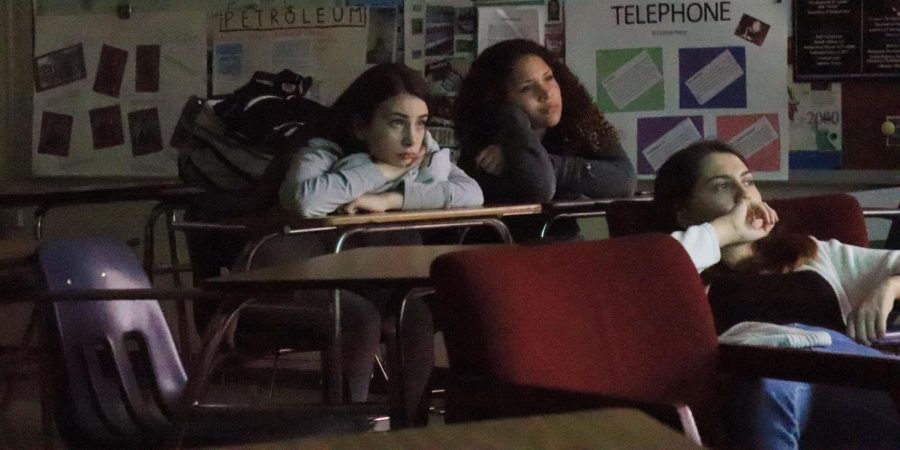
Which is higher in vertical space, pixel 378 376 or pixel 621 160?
pixel 621 160

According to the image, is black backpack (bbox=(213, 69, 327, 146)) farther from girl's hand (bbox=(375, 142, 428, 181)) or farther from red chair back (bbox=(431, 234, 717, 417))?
red chair back (bbox=(431, 234, 717, 417))

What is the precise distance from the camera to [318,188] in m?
2.95

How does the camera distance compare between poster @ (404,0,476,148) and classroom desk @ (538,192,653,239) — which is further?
poster @ (404,0,476,148)

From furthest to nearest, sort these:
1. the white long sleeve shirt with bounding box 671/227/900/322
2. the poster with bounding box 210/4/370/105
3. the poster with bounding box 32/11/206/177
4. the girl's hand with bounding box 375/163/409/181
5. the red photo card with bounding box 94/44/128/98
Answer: the red photo card with bounding box 94/44/128/98 < the poster with bounding box 32/11/206/177 < the poster with bounding box 210/4/370/105 < the girl's hand with bounding box 375/163/409/181 < the white long sleeve shirt with bounding box 671/227/900/322

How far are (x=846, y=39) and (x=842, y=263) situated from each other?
2.08 m

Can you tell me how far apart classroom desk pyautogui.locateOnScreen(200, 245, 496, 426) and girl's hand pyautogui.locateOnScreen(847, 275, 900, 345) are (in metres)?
0.73

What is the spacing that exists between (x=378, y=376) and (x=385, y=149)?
86cm

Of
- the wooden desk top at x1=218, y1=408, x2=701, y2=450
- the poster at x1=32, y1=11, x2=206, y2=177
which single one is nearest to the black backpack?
the poster at x1=32, y1=11, x2=206, y2=177

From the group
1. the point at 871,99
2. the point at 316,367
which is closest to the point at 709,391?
the point at 871,99

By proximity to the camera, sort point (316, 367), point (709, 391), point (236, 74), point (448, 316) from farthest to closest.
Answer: point (236, 74), point (316, 367), point (709, 391), point (448, 316)

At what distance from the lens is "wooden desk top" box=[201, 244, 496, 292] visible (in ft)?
6.05

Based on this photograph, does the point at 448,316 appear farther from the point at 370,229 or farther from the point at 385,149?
the point at 385,149

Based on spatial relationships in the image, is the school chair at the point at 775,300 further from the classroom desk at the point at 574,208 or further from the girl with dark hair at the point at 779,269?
the classroom desk at the point at 574,208

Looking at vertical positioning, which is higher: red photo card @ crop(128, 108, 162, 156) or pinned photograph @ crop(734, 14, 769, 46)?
pinned photograph @ crop(734, 14, 769, 46)
